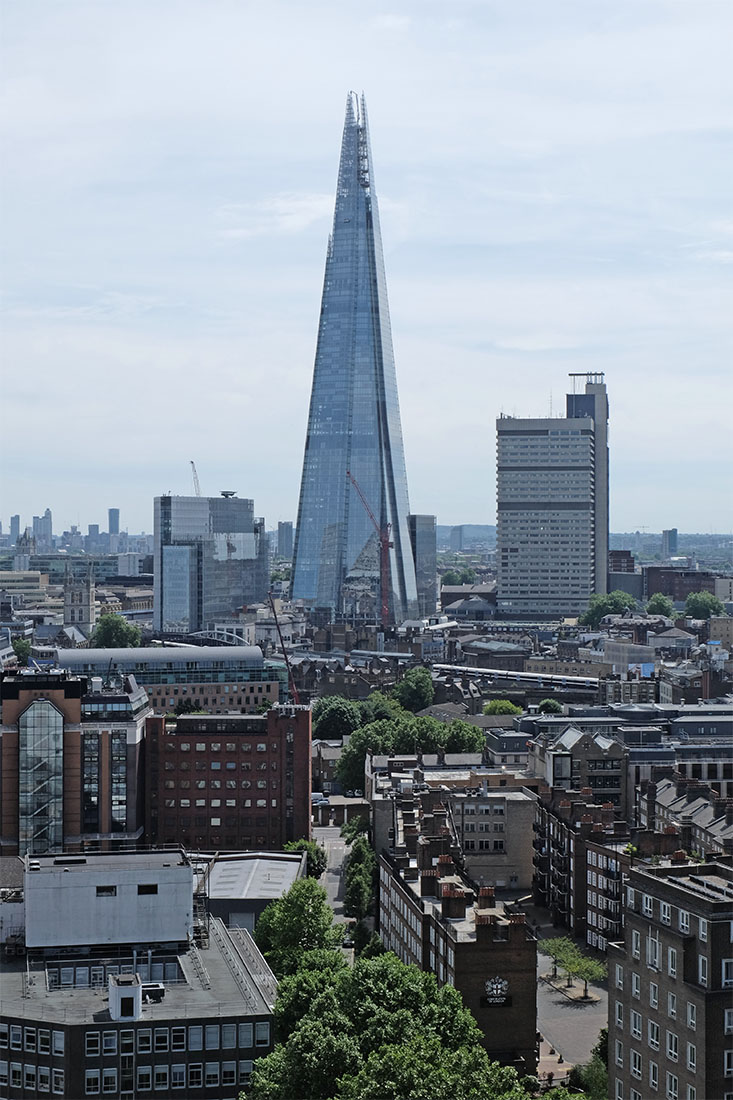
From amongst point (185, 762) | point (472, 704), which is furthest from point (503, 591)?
point (185, 762)

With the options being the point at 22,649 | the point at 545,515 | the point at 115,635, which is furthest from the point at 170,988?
the point at 545,515

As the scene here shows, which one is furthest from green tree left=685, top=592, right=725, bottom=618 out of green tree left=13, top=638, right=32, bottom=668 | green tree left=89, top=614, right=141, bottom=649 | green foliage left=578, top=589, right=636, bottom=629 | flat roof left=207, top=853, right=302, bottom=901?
flat roof left=207, top=853, right=302, bottom=901

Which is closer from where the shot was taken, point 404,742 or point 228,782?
point 228,782

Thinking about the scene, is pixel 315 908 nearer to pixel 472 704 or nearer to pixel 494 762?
pixel 494 762

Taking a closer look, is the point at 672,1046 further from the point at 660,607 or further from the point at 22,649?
the point at 660,607

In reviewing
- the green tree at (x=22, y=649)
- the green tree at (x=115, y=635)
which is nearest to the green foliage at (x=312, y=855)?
the green tree at (x=22, y=649)
